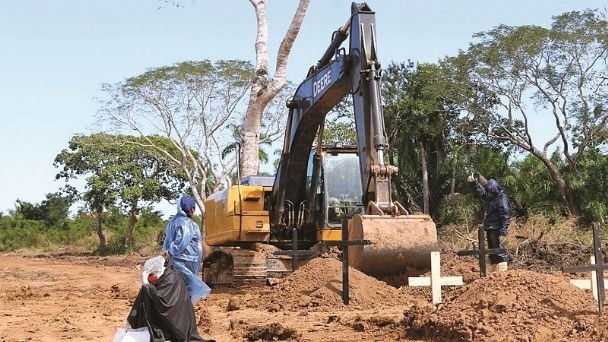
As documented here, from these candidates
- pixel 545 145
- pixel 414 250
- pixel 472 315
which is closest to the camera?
pixel 472 315

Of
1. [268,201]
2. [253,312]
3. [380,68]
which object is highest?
[380,68]

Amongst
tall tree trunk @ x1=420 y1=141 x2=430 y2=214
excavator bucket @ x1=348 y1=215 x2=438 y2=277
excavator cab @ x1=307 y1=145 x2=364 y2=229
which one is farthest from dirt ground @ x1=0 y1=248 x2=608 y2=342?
tall tree trunk @ x1=420 y1=141 x2=430 y2=214

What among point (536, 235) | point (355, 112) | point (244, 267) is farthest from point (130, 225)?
point (355, 112)

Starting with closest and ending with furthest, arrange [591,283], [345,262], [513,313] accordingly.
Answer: [513,313] → [591,283] → [345,262]

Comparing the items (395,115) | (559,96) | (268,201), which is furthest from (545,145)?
(268,201)

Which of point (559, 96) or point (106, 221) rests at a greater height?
point (559, 96)

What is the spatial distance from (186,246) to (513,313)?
3248mm

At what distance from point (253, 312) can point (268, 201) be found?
13.6 ft

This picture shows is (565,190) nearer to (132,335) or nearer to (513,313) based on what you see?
(513,313)

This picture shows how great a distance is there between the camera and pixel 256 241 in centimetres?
1488

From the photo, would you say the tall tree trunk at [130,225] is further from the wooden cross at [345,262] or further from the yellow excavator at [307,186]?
the wooden cross at [345,262]

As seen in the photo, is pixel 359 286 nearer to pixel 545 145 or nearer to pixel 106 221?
pixel 545 145

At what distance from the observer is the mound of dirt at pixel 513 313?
23.5 feet

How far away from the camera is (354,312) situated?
10320 mm
